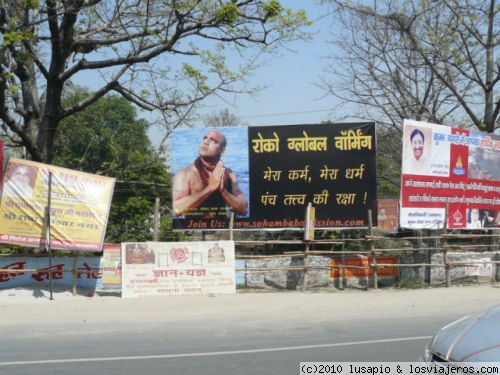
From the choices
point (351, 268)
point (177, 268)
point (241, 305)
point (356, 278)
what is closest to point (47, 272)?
point (177, 268)

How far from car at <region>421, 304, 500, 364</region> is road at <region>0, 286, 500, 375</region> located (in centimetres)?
276

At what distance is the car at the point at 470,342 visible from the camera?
12.8ft

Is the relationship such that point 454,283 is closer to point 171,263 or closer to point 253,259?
point 253,259

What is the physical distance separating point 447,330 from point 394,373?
165cm

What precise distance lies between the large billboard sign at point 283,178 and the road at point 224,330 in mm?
2221

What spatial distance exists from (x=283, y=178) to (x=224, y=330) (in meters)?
6.62

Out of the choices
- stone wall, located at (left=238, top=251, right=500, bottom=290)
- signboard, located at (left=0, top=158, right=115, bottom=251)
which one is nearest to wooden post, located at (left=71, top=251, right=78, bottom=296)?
signboard, located at (left=0, top=158, right=115, bottom=251)

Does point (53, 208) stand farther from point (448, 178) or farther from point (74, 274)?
point (448, 178)

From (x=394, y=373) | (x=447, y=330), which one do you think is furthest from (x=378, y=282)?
(x=447, y=330)

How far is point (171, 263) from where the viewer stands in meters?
14.2

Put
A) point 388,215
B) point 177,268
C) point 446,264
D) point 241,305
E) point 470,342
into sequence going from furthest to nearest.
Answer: point 388,215
point 446,264
point 177,268
point 241,305
point 470,342

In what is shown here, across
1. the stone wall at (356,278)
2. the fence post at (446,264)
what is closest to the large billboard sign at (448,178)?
the fence post at (446,264)

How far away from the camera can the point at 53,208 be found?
44.7 feet

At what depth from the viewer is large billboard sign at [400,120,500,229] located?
52.4 feet
